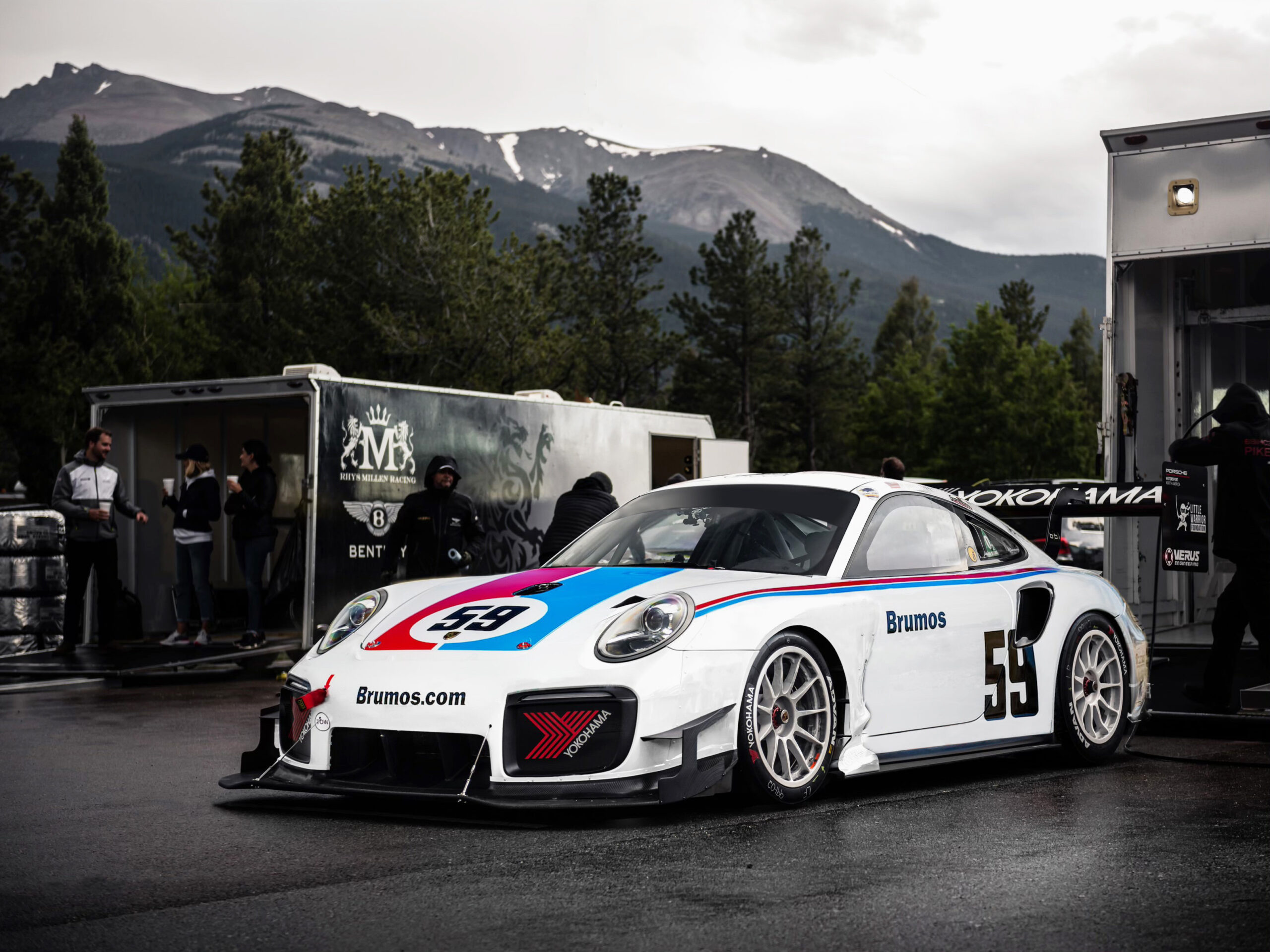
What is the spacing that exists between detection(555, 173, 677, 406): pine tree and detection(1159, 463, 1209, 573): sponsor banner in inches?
2490

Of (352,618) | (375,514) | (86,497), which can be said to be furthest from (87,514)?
(352,618)

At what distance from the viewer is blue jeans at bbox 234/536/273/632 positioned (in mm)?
14742

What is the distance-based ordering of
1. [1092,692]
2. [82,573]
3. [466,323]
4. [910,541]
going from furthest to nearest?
1. [466,323]
2. [82,573]
3. [1092,692]
4. [910,541]

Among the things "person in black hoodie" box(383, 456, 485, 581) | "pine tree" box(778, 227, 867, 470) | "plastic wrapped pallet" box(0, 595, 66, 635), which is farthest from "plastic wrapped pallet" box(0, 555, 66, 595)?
"pine tree" box(778, 227, 867, 470)

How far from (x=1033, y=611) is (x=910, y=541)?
0.80 metres

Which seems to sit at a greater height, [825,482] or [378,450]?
[378,450]

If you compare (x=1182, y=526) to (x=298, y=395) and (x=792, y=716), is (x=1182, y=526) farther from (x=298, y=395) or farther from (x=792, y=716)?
(x=298, y=395)

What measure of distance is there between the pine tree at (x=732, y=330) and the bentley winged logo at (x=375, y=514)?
211ft

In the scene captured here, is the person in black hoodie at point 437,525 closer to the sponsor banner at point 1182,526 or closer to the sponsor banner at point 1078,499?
the sponsor banner at point 1078,499

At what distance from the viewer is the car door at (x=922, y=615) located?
6805mm

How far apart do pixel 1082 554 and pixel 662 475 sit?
5473 mm

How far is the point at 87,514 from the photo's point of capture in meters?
14.2

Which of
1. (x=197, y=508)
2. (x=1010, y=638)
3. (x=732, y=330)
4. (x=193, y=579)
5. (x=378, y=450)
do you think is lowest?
(x=193, y=579)

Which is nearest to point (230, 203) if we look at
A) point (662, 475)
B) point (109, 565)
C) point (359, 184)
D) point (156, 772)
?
point (359, 184)
